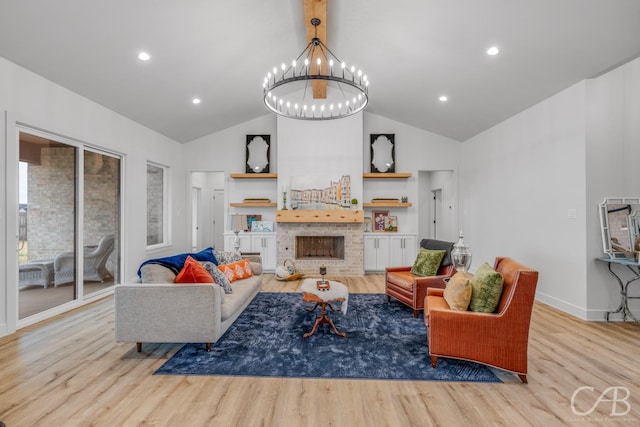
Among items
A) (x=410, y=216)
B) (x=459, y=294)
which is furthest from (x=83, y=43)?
(x=410, y=216)

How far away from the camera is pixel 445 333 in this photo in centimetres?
245

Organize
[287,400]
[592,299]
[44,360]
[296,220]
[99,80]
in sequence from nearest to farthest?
1. [287,400]
2. [44,360]
3. [592,299]
4. [99,80]
5. [296,220]

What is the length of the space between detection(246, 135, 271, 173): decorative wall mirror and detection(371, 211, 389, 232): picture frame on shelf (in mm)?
2658

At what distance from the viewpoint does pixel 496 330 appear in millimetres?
2342

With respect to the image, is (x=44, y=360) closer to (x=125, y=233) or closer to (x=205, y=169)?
(x=125, y=233)

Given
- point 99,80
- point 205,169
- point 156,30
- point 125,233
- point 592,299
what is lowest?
point 592,299

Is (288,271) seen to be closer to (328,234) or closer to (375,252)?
(328,234)

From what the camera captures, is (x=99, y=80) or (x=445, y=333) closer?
(x=445, y=333)

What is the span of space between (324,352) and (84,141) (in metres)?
4.16

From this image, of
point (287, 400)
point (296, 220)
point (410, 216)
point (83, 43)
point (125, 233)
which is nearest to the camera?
point (287, 400)

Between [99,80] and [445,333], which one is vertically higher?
[99,80]

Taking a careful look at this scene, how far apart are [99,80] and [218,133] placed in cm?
323

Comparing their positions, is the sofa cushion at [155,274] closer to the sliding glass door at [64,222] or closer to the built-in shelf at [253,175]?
the sliding glass door at [64,222]

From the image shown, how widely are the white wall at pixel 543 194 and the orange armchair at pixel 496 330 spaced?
6.64 ft
